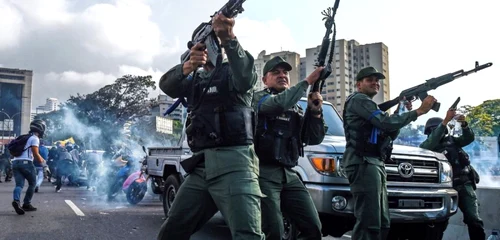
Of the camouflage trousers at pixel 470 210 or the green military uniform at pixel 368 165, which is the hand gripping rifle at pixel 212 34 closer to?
the green military uniform at pixel 368 165

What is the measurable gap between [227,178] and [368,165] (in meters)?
1.77

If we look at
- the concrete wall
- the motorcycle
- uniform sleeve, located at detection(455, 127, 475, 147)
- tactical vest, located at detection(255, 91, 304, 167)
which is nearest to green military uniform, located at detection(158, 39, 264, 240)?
tactical vest, located at detection(255, 91, 304, 167)

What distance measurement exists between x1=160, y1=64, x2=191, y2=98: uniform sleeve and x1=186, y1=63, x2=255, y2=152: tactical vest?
0.13 m

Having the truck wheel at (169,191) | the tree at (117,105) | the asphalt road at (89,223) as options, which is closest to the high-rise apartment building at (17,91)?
the tree at (117,105)

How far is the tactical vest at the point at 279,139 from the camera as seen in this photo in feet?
12.3

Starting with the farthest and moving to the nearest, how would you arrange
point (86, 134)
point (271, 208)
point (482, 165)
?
point (86, 134) < point (482, 165) < point (271, 208)

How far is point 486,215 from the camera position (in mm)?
5715

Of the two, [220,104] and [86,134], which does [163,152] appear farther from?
[86,134]

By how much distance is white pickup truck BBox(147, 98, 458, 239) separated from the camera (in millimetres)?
4379

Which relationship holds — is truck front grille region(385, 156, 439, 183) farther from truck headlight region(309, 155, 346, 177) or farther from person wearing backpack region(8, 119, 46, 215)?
person wearing backpack region(8, 119, 46, 215)

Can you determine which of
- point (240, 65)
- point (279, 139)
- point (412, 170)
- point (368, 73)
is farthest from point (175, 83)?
point (412, 170)

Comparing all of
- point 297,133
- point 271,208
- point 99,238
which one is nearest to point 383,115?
point 297,133

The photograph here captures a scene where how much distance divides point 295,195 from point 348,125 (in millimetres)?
1065

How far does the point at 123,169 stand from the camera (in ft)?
35.7
